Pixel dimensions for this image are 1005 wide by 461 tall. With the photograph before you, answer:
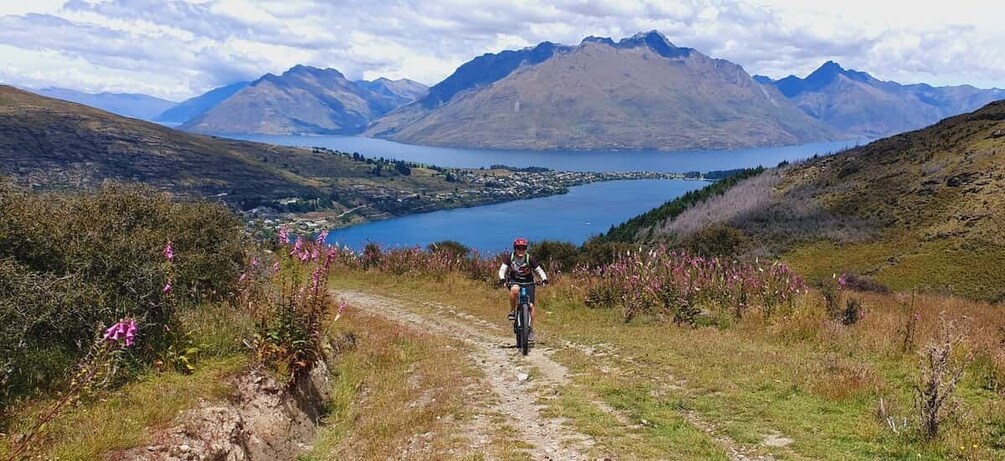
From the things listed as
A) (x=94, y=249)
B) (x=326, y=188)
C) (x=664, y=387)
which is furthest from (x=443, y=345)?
(x=326, y=188)

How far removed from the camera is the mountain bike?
13289 mm

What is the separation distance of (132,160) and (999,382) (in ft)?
683

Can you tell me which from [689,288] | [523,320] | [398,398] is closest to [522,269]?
[523,320]

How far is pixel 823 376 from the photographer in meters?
9.38

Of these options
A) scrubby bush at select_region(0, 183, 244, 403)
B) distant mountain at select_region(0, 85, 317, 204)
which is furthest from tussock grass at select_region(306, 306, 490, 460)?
distant mountain at select_region(0, 85, 317, 204)

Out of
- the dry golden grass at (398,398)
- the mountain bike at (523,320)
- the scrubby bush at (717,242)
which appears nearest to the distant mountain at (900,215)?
the scrubby bush at (717,242)

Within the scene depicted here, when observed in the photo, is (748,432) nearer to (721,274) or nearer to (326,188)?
(721,274)

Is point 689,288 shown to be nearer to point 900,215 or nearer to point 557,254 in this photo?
point 557,254

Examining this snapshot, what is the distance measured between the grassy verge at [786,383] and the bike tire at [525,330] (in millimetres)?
960

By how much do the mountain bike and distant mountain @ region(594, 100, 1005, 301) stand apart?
3495cm

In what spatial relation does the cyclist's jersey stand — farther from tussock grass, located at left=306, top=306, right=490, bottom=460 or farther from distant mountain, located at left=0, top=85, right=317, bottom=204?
distant mountain, located at left=0, top=85, right=317, bottom=204

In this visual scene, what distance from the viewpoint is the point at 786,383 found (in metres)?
9.48

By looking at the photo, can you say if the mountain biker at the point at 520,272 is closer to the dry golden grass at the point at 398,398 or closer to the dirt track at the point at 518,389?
the dirt track at the point at 518,389

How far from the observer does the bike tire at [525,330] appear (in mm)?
13258
